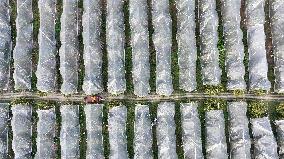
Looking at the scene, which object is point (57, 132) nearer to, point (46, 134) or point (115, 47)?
point (46, 134)

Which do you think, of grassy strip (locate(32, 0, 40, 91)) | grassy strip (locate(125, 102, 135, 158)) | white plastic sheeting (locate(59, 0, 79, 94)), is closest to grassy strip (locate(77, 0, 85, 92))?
white plastic sheeting (locate(59, 0, 79, 94))

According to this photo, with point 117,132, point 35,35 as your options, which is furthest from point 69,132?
point 35,35

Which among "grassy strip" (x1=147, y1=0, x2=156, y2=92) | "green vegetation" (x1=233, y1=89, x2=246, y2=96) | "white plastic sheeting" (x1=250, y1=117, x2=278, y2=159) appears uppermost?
"grassy strip" (x1=147, y1=0, x2=156, y2=92)

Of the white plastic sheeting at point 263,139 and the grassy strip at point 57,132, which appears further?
the grassy strip at point 57,132

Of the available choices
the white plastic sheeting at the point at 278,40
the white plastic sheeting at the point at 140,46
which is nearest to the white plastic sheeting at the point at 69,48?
the white plastic sheeting at the point at 140,46

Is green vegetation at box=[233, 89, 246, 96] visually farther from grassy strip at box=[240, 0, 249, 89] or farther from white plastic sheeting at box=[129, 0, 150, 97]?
white plastic sheeting at box=[129, 0, 150, 97]

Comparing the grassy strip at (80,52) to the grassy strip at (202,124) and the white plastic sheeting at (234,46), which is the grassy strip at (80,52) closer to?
the grassy strip at (202,124)
